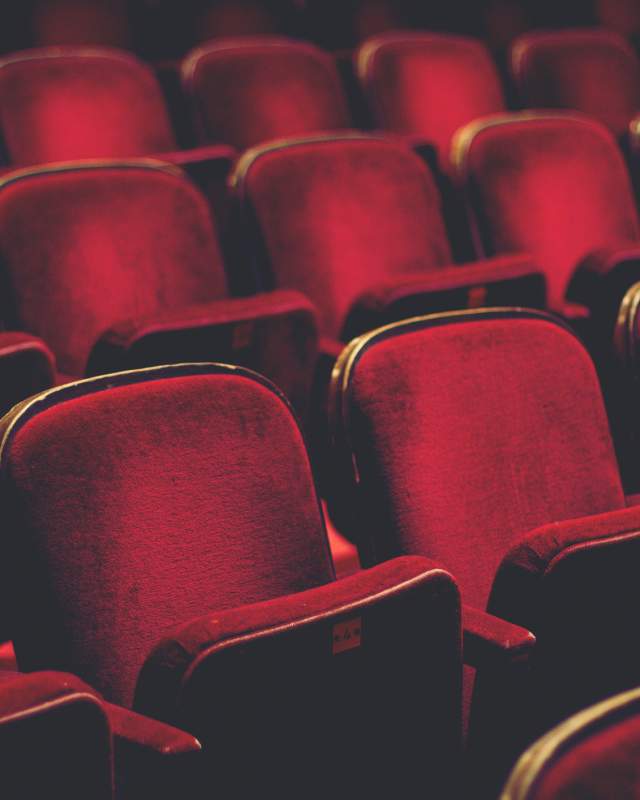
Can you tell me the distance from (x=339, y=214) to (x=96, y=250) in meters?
0.14

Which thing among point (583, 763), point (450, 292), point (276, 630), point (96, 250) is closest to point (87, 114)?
point (96, 250)

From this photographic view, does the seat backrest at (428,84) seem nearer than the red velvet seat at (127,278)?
No

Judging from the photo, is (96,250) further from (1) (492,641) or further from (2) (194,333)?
(1) (492,641)

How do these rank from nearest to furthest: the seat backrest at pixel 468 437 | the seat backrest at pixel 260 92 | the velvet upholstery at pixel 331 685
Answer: the velvet upholstery at pixel 331 685 → the seat backrest at pixel 468 437 → the seat backrest at pixel 260 92

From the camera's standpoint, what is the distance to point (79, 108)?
0.77m

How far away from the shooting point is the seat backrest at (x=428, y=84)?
889mm

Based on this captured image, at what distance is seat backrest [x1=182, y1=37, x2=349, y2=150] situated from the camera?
0.82 meters

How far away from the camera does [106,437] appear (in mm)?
373

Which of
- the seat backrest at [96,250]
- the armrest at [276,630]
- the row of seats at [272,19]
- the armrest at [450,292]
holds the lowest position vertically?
the armrest at [276,630]

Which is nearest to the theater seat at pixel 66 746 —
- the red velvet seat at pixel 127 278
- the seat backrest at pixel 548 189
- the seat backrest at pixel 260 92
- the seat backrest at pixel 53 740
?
the seat backrest at pixel 53 740

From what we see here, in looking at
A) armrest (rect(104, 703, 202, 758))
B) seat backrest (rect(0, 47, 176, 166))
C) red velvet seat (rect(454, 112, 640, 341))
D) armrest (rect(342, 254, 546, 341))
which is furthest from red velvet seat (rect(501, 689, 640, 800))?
seat backrest (rect(0, 47, 176, 166))

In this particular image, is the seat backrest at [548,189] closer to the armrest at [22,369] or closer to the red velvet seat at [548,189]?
the red velvet seat at [548,189]

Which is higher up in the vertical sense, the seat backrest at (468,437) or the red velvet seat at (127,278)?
the red velvet seat at (127,278)

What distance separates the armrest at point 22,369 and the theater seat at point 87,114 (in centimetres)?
30
